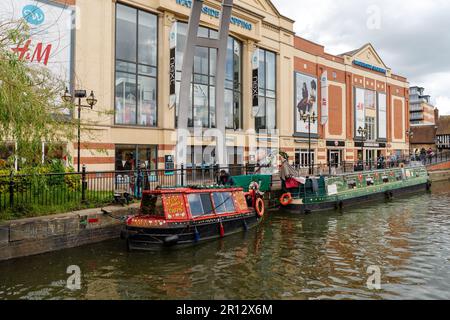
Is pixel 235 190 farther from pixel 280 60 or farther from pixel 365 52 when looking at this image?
pixel 365 52

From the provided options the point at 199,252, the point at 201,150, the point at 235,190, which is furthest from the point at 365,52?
the point at 199,252

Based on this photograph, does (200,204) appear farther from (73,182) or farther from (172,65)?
(172,65)

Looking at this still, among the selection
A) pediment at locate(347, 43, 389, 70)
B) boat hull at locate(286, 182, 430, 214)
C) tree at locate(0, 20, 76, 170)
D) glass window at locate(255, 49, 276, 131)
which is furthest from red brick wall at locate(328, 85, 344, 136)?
Result: tree at locate(0, 20, 76, 170)

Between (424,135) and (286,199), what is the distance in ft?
169

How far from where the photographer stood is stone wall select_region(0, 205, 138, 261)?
926 centimetres

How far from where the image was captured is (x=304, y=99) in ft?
107

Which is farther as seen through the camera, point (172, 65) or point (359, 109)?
point (359, 109)

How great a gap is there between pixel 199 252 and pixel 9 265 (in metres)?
4.75

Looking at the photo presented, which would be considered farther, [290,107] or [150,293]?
[290,107]

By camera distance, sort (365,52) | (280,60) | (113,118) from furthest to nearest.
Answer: (365,52)
(280,60)
(113,118)

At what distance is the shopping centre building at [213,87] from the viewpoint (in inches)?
733

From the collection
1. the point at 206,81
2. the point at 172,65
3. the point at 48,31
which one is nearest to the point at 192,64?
the point at 172,65

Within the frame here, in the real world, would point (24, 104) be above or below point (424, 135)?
below
